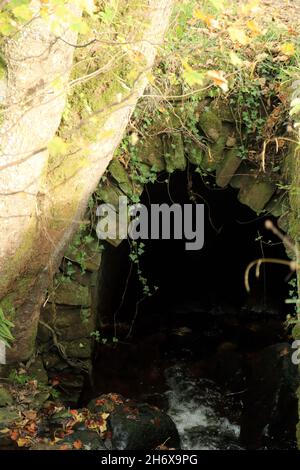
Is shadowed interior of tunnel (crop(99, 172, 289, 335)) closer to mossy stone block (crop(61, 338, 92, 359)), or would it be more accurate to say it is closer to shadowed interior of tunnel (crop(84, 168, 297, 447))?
shadowed interior of tunnel (crop(84, 168, 297, 447))

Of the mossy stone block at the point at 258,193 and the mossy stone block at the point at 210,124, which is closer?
the mossy stone block at the point at 210,124

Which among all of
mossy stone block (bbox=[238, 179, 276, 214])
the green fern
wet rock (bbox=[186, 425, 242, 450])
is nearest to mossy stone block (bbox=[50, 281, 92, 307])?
the green fern

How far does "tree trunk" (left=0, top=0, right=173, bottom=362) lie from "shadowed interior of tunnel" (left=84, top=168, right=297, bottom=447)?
6.05ft

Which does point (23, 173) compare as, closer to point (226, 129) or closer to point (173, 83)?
point (173, 83)

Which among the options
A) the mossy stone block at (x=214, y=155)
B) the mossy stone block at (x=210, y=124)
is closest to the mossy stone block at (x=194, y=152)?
the mossy stone block at (x=214, y=155)

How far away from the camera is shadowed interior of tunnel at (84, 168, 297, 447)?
6.23 meters

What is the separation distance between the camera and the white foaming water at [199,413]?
16.5 feet

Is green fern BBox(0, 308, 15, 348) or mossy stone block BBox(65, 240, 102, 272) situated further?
mossy stone block BBox(65, 240, 102, 272)

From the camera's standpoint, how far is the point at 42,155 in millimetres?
3160

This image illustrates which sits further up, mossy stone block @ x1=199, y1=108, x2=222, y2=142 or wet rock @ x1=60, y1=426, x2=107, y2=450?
mossy stone block @ x1=199, y1=108, x2=222, y2=142

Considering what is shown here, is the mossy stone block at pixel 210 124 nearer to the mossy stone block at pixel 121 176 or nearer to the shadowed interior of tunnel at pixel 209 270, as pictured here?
the mossy stone block at pixel 121 176

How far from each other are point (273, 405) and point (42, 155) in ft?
11.1

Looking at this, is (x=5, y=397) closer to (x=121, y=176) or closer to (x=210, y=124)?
(x=121, y=176)

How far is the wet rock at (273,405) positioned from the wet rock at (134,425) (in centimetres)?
89
